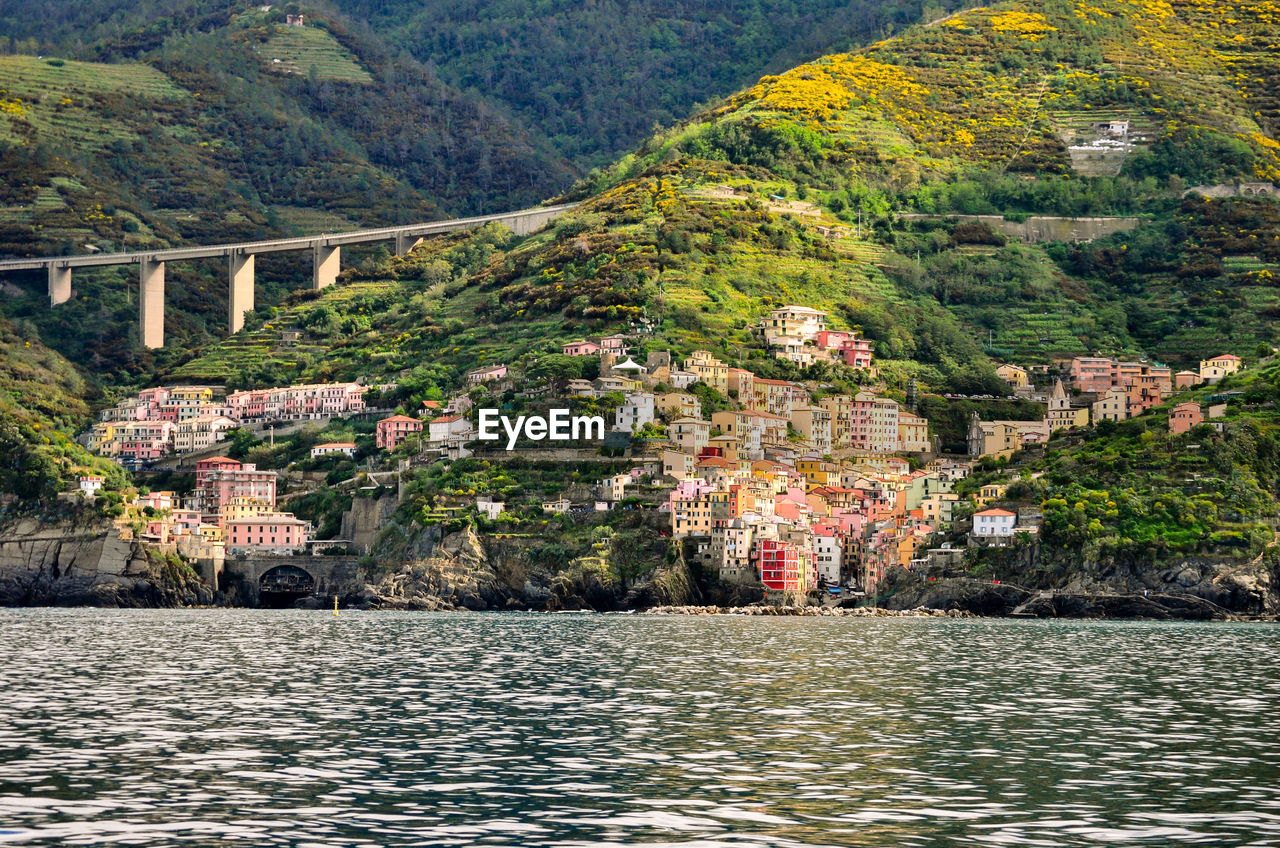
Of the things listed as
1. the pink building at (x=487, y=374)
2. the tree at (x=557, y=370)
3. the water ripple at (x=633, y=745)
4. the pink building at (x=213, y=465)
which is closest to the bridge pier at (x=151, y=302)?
the pink building at (x=213, y=465)

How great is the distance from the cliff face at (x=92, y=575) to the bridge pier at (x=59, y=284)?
71.7 m

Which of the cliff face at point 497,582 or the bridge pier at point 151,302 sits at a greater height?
the bridge pier at point 151,302

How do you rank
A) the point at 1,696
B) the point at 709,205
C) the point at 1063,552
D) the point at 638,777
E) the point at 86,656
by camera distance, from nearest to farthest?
the point at 638,777, the point at 1,696, the point at 86,656, the point at 1063,552, the point at 709,205

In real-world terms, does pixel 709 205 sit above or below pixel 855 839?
above

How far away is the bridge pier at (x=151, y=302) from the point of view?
19638cm

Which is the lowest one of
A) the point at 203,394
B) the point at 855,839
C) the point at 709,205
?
the point at 855,839

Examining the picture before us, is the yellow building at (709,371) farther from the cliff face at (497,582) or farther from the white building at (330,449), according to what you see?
the cliff face at (497,582)

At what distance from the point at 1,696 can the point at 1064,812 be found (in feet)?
98.8

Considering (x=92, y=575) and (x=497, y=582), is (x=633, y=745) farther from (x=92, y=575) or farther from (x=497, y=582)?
(x=92, y=575)

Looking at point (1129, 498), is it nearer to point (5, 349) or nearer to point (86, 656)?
point (86, 656)

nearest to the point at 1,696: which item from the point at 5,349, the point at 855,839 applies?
the point at 855,839

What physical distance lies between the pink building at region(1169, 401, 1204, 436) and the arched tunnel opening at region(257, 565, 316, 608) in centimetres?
6020

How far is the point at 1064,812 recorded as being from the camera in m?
33.5

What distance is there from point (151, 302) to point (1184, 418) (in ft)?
375
